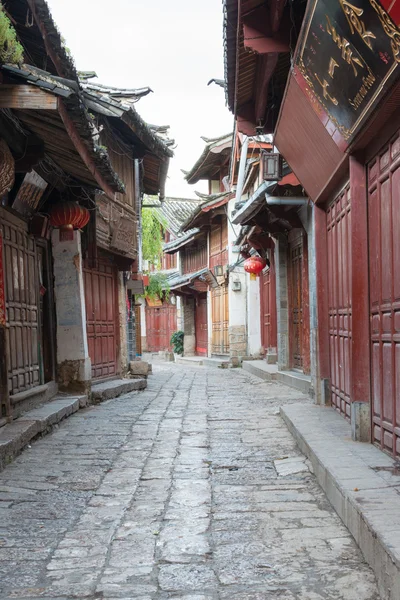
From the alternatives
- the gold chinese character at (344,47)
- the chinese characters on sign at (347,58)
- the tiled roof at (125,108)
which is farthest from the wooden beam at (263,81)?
the tiled roof at (125,108)

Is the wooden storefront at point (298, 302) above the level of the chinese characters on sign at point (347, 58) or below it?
below

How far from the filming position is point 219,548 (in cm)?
360

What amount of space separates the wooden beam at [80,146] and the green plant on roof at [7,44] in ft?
1.65

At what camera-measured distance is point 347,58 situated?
4.38m

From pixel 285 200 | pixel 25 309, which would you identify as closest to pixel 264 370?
pixel 285 200

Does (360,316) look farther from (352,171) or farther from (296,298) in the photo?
(296,298)

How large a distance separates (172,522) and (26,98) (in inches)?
146

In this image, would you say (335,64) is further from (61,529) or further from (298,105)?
(61,529)

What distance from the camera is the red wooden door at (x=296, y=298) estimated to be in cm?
1190

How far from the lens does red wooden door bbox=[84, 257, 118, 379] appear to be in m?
11.5

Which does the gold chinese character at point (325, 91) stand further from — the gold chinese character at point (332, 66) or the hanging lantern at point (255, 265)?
the hanging lantern at point (255, 265)

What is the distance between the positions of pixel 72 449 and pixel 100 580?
135 inches

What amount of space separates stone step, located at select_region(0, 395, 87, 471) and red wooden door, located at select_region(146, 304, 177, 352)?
988 inches

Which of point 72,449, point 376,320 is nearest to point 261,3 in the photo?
point 376,320
